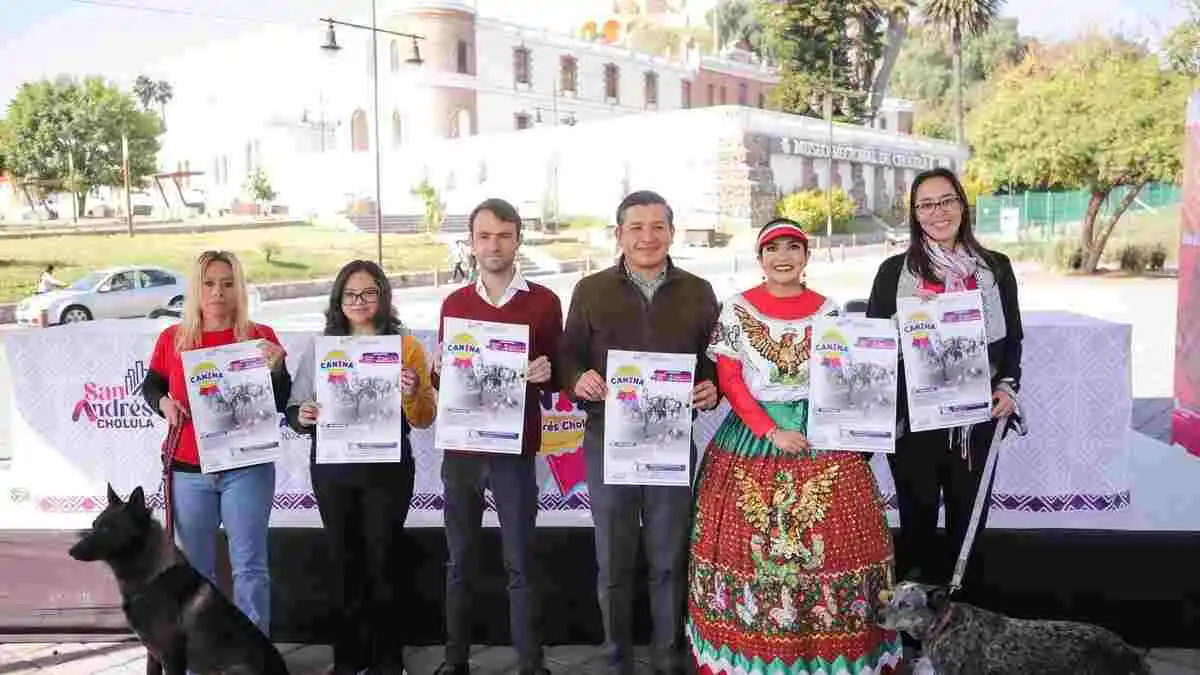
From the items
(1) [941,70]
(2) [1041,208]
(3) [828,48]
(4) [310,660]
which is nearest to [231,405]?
(4) [310,660]

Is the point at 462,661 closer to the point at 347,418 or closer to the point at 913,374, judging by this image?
the point at 347,418

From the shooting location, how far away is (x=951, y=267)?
3.03 metres

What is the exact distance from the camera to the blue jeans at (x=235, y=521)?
3.13 m

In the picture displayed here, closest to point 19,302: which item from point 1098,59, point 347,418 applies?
point 347,418

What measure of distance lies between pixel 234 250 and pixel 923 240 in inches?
846

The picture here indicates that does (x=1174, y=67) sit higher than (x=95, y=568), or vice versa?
(x=1174, y=67)

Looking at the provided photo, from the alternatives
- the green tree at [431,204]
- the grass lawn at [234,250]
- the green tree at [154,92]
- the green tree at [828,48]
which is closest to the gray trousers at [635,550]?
the grass lawn at [234,250]

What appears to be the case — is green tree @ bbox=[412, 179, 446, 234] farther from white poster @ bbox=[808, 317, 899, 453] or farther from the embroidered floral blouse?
white poster @ bbox=[808, 317, 899, 453]

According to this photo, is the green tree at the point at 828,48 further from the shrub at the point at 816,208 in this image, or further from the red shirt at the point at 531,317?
the red shirt at the point at 531,317

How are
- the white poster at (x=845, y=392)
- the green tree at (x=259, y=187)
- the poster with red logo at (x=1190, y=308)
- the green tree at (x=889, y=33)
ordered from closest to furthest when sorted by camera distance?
the white poster at (x=845, y=392)
the poster with red logo at (x=1190, y=308)
the green tree at (x=889, y=33)
the green tree at (x=259, y=187)

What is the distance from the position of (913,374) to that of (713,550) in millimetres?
860

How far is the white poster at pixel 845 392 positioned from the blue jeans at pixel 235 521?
1.90 meters

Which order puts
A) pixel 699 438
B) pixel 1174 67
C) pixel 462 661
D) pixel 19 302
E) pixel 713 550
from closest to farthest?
pixel 713 550, pixel 462 661, pixel 699 438, pixel 19 302, pixel 1174 67

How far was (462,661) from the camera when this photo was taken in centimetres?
330
